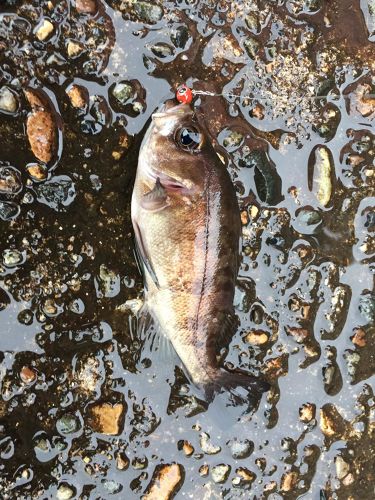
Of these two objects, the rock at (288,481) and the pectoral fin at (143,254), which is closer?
the pectoral fin at (143,254)

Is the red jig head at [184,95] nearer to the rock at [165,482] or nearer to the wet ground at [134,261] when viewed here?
the wet ground at [134,261]

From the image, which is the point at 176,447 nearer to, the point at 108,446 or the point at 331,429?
the point at 108,446

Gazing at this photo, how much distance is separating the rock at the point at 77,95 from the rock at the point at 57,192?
0.42m

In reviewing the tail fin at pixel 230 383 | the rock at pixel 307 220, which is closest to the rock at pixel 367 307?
the rock at pixel 307 220

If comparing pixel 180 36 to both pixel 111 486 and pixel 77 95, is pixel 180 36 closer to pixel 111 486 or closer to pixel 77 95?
pixel 77 95

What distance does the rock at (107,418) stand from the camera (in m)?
3.14

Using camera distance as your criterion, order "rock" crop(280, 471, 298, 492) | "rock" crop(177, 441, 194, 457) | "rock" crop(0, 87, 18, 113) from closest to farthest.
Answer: "rock" crop(0, 87, 18, 113), "rock" crop(177, 441, 194, 457), "rock" crop(280, 471, 298, 492)

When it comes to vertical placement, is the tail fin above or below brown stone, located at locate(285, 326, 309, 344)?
below

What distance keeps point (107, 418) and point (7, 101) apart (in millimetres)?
1922

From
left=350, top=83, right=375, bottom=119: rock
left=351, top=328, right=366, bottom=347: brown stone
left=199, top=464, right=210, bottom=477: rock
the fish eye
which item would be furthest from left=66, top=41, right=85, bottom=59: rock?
left=199, top=464, right=210, bottom=477: rock

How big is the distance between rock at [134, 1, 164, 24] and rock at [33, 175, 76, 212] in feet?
3.46

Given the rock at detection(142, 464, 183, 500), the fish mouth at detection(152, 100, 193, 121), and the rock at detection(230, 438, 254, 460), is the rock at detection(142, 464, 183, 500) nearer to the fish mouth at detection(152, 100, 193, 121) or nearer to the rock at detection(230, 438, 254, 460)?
the rock at detection(230, 438, 254, 460)

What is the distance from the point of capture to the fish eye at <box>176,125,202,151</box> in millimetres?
2859

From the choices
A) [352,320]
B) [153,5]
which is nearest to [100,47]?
[153,5]
